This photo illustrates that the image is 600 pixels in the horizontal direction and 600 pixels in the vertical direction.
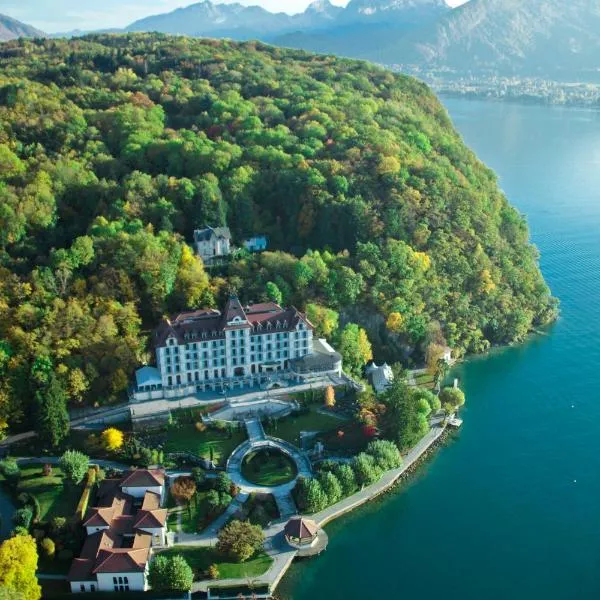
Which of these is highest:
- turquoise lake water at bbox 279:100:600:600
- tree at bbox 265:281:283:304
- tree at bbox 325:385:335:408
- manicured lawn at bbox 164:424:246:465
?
tree at bbox 265:281:283:304

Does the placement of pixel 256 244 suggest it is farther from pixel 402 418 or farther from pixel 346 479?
pixel 346 479

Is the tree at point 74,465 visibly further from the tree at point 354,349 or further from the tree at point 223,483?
the tree at point 354,349

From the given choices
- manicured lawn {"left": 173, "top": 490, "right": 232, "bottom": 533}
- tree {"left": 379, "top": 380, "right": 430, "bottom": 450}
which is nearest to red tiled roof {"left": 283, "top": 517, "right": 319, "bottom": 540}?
manicured lawn {"left": 173, "top": 490, "right": 232, "bottom": 533}

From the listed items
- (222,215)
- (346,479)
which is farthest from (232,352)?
(222,215)

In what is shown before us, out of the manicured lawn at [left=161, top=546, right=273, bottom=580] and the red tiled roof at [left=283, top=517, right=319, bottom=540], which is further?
the red tiled roof at [left=283, top=517, right=319, bottom=540]

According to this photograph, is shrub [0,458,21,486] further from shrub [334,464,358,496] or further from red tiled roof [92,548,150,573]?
shrub [334,464,358,496]

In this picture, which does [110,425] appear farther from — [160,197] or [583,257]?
[583,257]

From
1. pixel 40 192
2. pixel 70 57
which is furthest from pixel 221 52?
pixel 40 192
